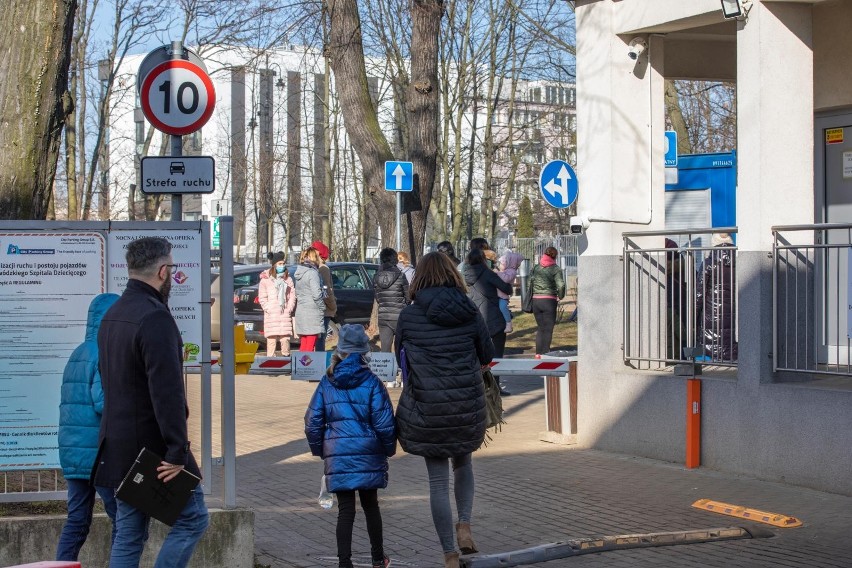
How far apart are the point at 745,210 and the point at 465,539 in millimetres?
4003

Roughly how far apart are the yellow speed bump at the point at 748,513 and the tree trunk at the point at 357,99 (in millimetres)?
9846

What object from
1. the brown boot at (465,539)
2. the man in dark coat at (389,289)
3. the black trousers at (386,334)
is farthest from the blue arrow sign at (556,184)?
the brown boot at (465,539)

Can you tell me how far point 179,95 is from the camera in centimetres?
752

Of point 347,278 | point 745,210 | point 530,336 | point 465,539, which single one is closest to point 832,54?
point 745,210

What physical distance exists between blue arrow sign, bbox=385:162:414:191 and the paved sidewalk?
5.14 metres

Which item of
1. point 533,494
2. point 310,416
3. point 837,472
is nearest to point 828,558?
point 837,472

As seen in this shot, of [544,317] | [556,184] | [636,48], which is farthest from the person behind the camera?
[544,317]

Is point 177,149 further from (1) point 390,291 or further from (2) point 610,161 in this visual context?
(1) point 390,291

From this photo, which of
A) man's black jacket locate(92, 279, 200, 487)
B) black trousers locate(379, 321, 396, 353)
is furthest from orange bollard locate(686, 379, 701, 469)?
black trousers locate(379, 321, 396, 353)

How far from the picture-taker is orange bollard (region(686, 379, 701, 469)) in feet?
30.9

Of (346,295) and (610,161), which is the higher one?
(610,161)

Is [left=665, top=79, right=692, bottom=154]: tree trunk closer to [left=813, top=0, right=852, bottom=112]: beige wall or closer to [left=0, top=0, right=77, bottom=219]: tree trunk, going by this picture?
[left=813, top=0, right=852, bottom=112]: beige wall

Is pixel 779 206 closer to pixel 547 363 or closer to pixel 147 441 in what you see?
pixel 547 363

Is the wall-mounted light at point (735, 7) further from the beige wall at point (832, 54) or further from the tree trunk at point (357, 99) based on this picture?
the tree trunk at point (357, 99)
